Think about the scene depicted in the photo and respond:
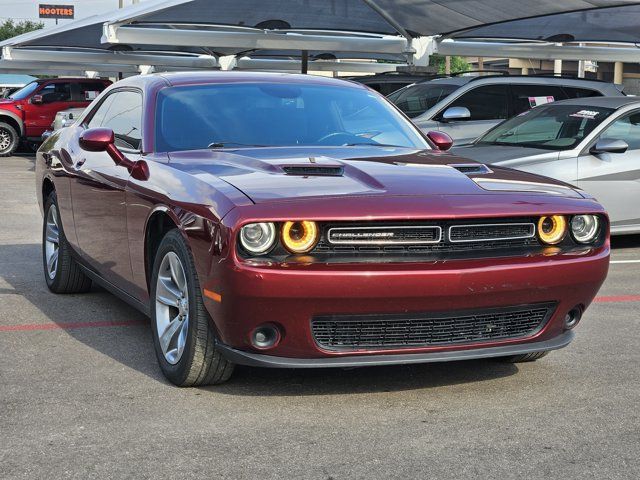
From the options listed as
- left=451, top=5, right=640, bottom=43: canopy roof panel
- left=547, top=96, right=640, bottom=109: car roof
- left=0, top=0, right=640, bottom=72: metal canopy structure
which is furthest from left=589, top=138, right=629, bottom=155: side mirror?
left=451, top=5, right=640, bottom=43: canopy roof panel

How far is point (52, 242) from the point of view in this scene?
762 centimetres

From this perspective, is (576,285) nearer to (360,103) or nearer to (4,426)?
(360,103)

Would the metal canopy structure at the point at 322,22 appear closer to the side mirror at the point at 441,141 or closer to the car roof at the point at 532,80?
the car roof at the point at 532,80

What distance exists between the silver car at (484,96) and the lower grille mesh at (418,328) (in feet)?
32.6

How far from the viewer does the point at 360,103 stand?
21.0 ft

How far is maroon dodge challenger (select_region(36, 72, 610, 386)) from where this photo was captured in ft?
14.4

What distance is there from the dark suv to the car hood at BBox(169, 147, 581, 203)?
20.5 metres

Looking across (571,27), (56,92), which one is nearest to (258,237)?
→ (571,27)

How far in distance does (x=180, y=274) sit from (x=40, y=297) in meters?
2.69

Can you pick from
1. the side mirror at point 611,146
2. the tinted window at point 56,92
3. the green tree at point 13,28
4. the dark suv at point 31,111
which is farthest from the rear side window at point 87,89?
the green tree at point 13,28

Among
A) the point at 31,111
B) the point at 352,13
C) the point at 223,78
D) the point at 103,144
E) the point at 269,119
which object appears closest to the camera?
the point at 103,144

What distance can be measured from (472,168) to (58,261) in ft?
10.6

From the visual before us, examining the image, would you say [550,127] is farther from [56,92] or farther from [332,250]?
[56,92]

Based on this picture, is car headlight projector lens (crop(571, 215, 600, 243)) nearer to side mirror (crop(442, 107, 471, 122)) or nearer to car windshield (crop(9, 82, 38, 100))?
side mirror (crop(442, 107, 471, 122))
